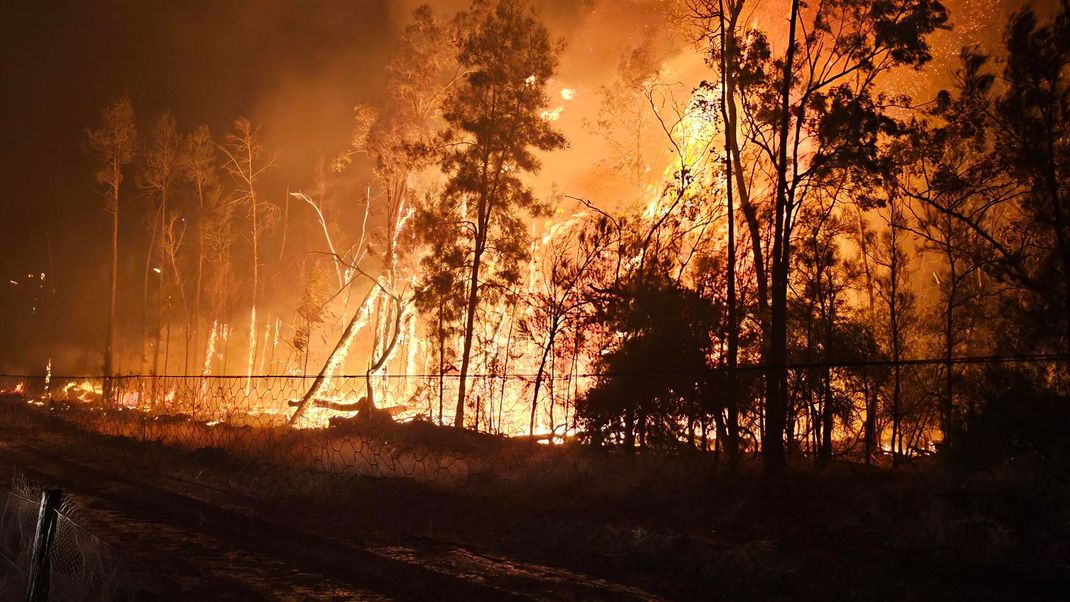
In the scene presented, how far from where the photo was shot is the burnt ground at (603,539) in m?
7.65

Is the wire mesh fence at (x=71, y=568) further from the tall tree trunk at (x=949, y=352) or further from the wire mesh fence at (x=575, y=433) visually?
the tall tree trunk at (x=949, y=352)

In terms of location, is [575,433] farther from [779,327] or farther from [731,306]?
[779,327]

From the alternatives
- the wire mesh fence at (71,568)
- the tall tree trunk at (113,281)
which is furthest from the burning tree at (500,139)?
the tall tree trunk at (113,281)

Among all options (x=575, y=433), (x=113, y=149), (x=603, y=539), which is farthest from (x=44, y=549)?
(x=113, y=149)

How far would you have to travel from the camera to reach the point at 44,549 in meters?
6.05

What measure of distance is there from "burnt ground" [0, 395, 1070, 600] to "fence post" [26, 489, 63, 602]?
136 cm

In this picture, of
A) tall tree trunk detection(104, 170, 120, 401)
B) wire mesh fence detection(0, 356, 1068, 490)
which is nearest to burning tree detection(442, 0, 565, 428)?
wire mesh fence detection(0, 356, 1068, 490)

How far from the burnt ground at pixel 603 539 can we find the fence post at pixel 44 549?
4.45 ft

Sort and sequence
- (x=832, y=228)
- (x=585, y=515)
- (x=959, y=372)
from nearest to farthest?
(x=585, y=515) < (x=959, y=372) < (x=832, y=228)

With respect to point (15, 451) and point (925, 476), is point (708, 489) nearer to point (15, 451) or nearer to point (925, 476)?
point (925, 476)

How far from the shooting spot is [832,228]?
18.8 m

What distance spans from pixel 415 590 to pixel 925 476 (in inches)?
350

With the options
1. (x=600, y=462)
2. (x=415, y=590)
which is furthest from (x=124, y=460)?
(x=415, y=590)

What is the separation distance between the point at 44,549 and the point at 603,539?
6.53 meters
